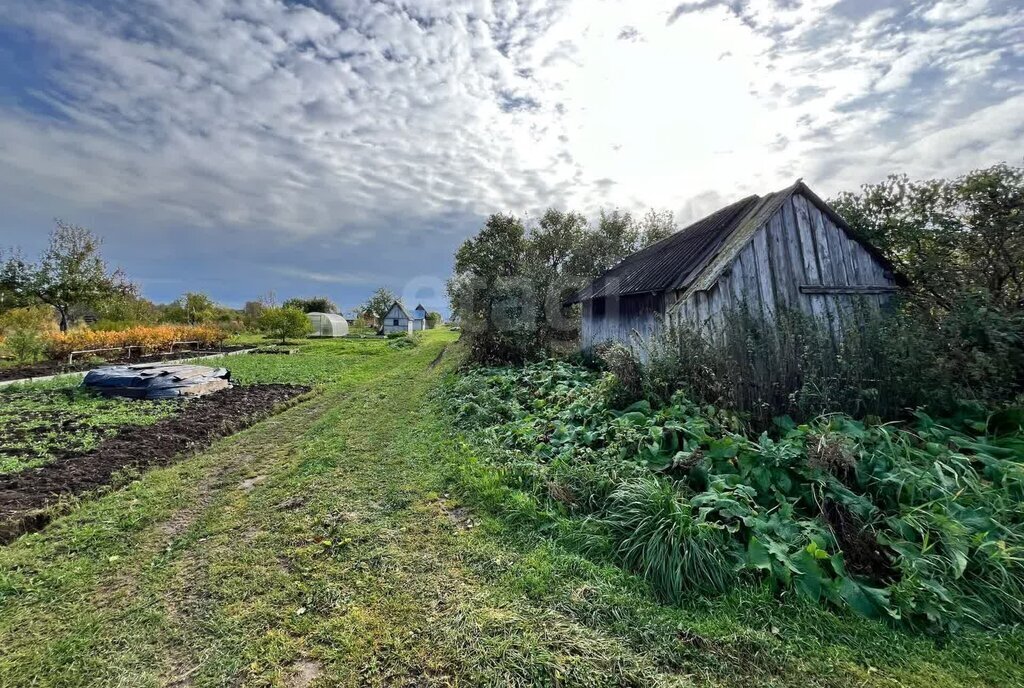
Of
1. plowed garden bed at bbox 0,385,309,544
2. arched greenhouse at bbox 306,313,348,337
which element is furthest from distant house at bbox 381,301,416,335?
plowed garden bed at bbox 0,385,309,544

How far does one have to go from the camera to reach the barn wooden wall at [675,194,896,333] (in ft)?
27.9

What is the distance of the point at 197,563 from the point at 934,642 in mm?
5703

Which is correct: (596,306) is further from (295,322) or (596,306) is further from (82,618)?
(295,322)

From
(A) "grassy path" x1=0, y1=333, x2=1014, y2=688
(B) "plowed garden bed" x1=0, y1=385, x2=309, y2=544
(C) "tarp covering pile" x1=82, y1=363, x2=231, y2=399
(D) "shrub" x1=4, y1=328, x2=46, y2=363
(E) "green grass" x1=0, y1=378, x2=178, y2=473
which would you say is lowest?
(A) "grassy path" x1=0, y1=333, x2=1014, y2=688

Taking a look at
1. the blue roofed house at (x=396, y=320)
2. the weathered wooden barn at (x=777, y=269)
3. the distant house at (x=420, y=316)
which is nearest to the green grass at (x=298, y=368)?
the weathered wooden barn at (x=777, y=269)

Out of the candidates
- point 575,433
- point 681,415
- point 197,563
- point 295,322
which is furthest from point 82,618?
point 295,322

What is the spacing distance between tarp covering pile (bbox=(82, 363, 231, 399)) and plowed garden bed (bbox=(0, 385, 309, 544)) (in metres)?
0.95

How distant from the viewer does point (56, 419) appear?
8.43 meters

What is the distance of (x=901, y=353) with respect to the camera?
→ 522 cm

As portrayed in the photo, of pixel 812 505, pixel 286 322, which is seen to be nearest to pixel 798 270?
pixel 812 505

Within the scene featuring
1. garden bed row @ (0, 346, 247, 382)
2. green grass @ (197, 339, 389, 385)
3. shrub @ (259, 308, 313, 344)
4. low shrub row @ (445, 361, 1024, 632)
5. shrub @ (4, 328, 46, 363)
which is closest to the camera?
low shrub row @ (445, 361, 1024, 632)

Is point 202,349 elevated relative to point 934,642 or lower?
elevated

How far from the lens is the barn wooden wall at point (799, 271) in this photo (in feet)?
27.9

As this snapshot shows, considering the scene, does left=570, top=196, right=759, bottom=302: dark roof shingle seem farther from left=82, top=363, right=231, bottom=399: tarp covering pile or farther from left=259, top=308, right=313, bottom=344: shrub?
left=259, top=308, right=313, bottom=344: shrub
